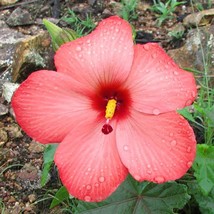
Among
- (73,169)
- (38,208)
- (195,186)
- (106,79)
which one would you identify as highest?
(106,79)

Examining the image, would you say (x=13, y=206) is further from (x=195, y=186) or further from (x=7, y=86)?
(x=195, y=186)

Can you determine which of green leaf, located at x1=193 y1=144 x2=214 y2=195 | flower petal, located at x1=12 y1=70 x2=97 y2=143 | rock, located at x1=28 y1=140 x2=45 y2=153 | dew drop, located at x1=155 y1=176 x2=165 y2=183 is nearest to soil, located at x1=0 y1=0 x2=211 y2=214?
rock, located at x1=28 y1=140 x2=45 y2=153

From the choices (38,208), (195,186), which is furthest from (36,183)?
(195,186)

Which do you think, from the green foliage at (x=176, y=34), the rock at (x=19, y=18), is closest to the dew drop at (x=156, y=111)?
the green foliage at (x=176, y=34)

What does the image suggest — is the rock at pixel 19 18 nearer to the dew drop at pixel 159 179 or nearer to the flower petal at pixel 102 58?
the flower petal at pixel 102 58

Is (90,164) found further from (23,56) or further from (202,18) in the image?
(202,18)

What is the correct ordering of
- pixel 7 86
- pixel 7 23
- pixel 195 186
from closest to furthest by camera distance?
pixel 195 186, pixel 7 86, pixel 7 23

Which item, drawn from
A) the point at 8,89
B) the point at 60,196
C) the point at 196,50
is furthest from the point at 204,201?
the point at 8,89
